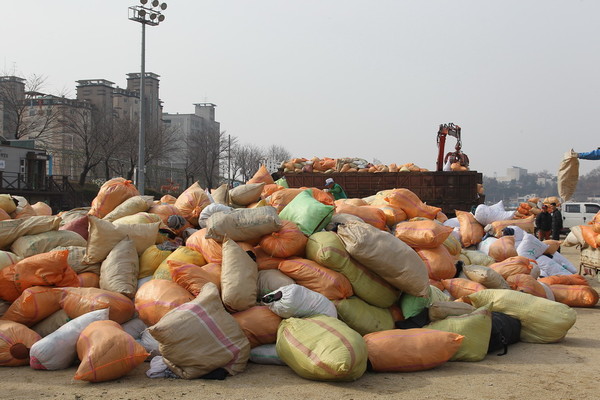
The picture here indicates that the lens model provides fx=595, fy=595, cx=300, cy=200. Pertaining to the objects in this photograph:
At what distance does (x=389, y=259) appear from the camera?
4875 mm

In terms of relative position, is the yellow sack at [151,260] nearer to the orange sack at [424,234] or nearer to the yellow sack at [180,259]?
the yellow sack at [180,259]

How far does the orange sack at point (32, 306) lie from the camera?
4.55m

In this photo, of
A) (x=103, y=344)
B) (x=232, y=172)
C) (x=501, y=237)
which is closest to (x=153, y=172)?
(x=232, y=172)

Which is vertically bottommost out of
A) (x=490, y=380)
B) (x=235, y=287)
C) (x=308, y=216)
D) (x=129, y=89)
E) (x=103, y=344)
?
(x=490, y=380)

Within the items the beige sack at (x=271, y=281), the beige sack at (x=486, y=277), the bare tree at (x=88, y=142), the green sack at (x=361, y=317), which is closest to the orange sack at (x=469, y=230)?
the beige sack at (x=486, y=277)

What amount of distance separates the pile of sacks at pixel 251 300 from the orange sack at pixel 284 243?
11 millimetres

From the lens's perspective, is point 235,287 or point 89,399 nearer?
point 89,399

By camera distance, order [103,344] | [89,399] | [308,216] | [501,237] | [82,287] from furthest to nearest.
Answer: [501,237] < [308,216] < [82,287] < [103,344] < [89,399]

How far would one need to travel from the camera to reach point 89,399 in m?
3.63

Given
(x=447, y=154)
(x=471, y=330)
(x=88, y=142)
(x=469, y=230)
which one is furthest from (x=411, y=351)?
(x=88, y=142)

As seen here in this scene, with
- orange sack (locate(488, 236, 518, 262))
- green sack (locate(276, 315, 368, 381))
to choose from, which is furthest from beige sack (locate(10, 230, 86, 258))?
orange sack (locate(488, 236, 518, 262))

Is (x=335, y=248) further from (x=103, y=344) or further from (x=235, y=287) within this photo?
(x=103, y=344)

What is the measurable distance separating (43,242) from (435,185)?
11.9 meters

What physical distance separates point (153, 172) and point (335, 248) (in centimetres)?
4619
